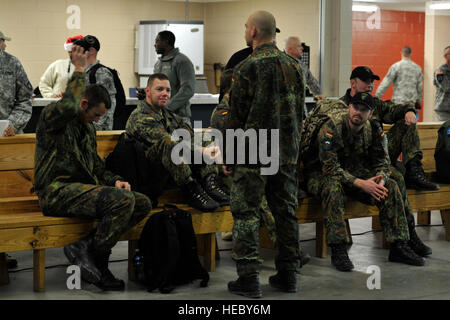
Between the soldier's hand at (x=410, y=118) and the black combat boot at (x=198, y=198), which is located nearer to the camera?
the black combat boot at (x=198, y=198)

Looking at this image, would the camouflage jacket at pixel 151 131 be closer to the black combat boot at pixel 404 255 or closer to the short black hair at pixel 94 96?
the short black hair at pixel 94 96

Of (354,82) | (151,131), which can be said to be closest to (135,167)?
(151,131)

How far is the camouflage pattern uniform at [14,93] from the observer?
5.46 meters

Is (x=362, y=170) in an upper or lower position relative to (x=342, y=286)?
upper

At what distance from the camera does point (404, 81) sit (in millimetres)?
11234

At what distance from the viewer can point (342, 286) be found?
4.63m

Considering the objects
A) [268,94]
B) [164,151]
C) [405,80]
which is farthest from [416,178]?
[405,80]

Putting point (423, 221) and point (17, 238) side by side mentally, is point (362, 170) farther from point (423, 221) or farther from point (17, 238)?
point (17, 238)

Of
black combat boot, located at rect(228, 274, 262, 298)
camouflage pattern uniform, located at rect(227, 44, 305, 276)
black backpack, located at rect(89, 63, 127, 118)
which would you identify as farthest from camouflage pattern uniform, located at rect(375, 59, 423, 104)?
black combat boot, located at rect(228, 274, 262, 298)

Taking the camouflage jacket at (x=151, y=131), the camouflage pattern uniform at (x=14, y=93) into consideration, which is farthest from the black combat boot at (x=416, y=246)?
the camouflage pattern uniform at (x=14, y=93)

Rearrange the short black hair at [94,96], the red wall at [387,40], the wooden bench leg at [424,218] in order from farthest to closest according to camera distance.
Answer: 1. the red wall at [387,40]
2. the wooden bench leg at [424,218]
3. the short black hair at [94,96]

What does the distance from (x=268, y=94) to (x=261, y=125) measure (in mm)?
179

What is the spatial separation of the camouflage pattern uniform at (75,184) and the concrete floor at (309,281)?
384mm
